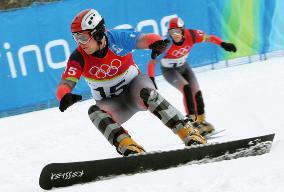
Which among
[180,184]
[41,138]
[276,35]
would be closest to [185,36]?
[41,138]

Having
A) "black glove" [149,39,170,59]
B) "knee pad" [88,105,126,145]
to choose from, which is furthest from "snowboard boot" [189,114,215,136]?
"knee pad" [88,105,126,145]

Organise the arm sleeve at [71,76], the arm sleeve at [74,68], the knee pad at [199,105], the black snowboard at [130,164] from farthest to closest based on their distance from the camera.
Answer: the knee pad at [199,105] < the arm sleeve at [74,68] < the arm sleeve at [71,76] < the black snowboard at [130,164]

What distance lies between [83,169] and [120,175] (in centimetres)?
30

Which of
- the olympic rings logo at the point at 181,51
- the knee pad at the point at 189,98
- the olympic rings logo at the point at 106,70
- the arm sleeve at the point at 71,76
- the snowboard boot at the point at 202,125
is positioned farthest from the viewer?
the olympic rings logo at the point at 181,51

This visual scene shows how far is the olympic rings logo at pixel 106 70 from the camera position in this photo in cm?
559

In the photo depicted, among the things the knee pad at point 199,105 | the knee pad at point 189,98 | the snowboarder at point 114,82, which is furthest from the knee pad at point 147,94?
the knee pad at point 199,105

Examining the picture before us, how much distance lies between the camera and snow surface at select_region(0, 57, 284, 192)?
3703 mm

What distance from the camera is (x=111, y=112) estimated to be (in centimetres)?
570

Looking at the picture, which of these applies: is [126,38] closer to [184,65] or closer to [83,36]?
[83,36]

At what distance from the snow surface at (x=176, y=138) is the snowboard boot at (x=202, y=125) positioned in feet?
0.82

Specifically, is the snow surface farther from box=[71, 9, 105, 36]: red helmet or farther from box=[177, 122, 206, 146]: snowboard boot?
box=[71, 9, 105, 36]: red helmet

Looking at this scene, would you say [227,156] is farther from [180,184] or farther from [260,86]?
[260,86]

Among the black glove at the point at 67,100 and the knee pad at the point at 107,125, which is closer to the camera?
the black glove at the point at 67,100

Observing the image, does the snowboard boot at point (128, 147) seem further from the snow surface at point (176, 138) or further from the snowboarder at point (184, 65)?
the snowboarder at point (184, 65)
